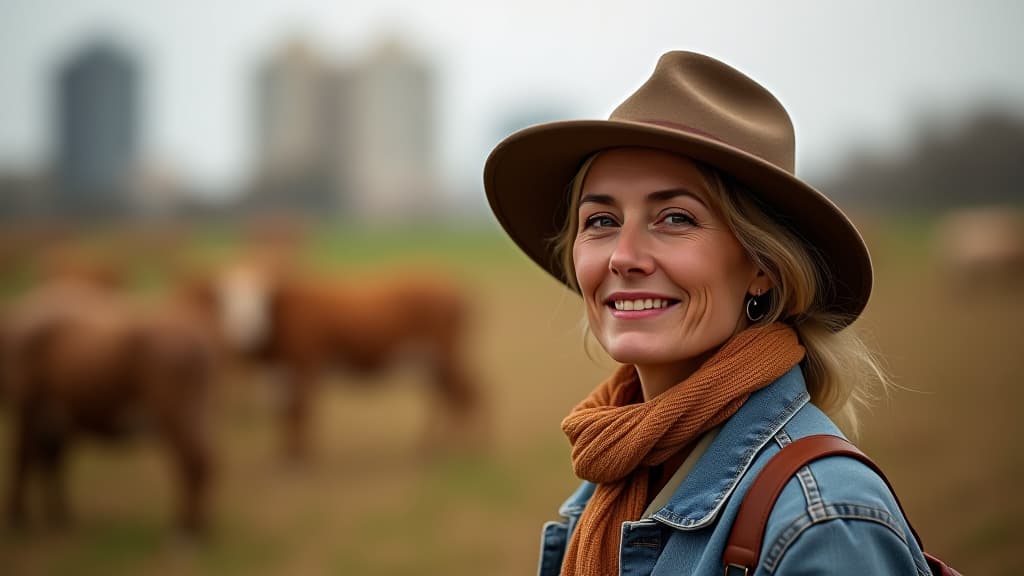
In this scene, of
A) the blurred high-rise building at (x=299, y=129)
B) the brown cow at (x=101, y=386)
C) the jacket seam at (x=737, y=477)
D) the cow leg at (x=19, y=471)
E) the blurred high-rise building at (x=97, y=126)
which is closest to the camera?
the jacket seam at (x=737, y=477)

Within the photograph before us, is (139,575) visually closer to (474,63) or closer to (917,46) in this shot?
(474,63)

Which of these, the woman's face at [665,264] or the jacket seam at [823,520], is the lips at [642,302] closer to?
the woman's face at [665,264]

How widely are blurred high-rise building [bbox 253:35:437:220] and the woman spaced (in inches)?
190

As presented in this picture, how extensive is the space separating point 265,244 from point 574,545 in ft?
15.4

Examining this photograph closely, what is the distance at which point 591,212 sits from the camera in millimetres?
1165

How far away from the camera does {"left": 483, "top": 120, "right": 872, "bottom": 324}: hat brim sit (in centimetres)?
105

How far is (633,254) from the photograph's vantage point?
1102mm

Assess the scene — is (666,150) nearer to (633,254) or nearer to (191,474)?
(633,254)

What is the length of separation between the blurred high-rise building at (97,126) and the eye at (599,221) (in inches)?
198

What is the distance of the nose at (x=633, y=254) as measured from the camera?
3.61 ft

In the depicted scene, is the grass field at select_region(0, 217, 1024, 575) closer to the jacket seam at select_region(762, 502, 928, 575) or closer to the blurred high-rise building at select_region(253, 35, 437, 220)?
the blurred high-rise building at select_region(253, 35, 437, 220)

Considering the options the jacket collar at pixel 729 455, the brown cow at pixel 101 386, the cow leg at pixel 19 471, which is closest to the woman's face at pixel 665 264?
the jacket collar at pixel 729 455

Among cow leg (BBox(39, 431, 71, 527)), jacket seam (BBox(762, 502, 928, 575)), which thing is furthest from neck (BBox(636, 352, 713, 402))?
cow leg (BBox(39, 431, 71, 527))

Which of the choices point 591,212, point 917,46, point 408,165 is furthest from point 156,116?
point 591,212
